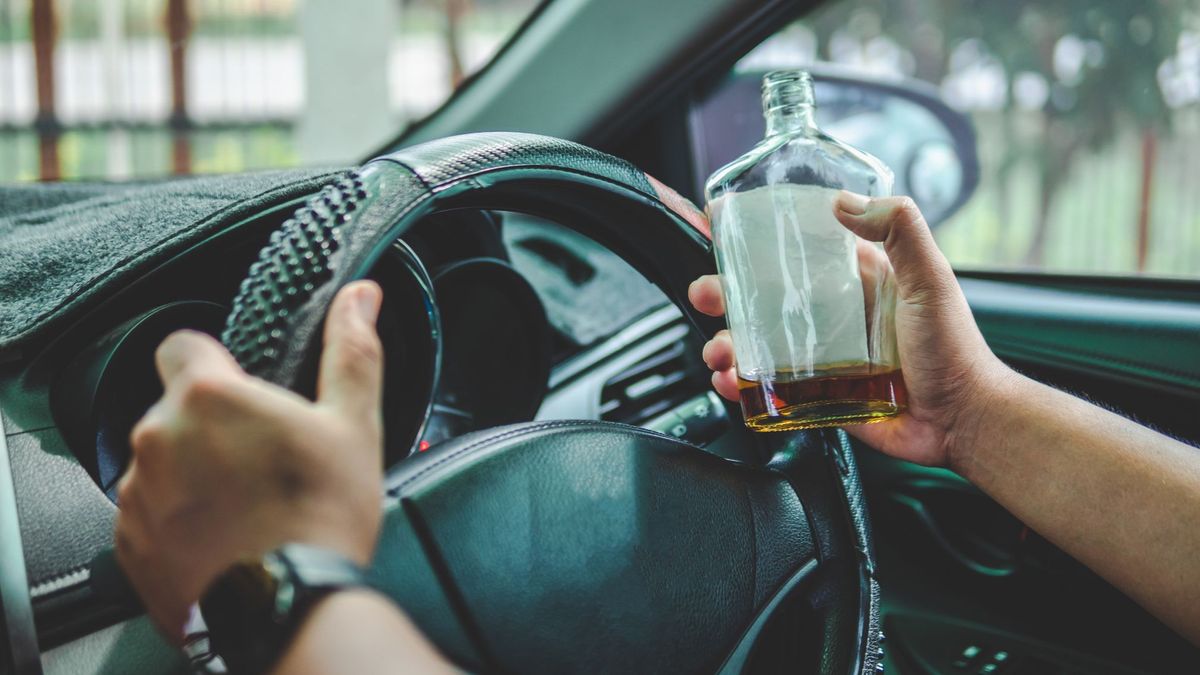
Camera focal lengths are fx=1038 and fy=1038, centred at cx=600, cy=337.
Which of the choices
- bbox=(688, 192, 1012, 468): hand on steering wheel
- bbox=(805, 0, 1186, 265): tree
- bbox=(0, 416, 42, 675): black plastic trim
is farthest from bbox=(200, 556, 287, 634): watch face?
bbox=(805, 0, 1186, 265): tree

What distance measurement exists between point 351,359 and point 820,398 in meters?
0.38

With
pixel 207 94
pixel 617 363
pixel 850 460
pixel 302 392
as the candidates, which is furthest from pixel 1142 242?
pixel 207 94

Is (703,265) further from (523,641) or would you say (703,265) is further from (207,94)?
(207,94)

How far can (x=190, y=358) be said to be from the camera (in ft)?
1.68

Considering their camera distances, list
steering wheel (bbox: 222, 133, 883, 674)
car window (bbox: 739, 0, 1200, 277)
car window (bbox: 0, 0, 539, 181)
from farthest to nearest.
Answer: car window (bbox: 0, 0, 539, 181), car window (bbox: 739, 0, 1200, 277), steering wheel (bbox: 222, 133, 883, 674)

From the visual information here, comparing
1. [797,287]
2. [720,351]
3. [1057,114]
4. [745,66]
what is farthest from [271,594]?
[1057,114]

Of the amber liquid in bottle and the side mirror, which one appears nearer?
the amber liquid in bottle

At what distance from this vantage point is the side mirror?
163 centimetres

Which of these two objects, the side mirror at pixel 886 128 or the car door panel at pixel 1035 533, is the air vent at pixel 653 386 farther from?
the side mirror at pixel 886 128

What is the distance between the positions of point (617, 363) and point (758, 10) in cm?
50

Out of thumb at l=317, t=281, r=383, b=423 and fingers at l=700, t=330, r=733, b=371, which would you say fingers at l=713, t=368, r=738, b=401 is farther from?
thumb at l=317, t=281, r=383, b=423

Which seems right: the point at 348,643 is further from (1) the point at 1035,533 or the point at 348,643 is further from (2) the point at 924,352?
(1) the point at 1035,533

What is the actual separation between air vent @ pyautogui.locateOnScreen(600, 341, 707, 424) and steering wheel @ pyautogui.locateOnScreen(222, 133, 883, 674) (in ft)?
1.52

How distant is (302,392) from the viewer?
541 millimetres
